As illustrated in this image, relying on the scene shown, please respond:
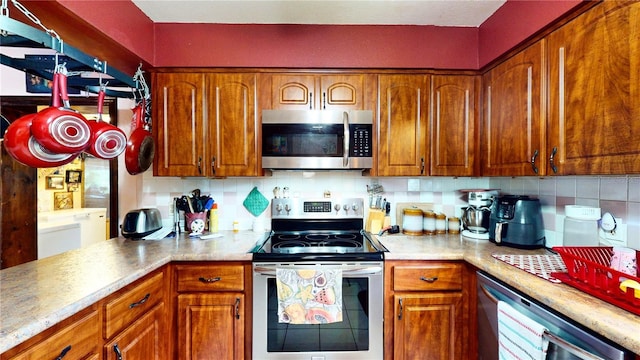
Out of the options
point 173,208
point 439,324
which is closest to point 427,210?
point 439,324

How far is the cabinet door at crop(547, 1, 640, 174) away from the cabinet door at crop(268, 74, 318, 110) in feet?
4.40

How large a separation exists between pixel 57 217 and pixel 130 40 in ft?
10.2

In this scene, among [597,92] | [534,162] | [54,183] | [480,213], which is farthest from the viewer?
[54,183]

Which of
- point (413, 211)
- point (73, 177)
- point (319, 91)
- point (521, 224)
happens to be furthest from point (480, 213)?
point (73, 177)

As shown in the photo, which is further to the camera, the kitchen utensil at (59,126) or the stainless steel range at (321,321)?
the stainless steel range at (321,321)

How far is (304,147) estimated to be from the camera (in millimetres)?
2000

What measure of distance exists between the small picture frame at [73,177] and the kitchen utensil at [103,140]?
3907mm

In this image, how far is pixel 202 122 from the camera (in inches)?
78.6

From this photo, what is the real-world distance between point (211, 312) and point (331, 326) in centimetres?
69

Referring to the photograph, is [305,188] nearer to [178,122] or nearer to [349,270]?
[349,270]

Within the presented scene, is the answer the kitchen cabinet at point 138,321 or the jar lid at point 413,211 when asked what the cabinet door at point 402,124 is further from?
the kitchen cabinet at point 138,321

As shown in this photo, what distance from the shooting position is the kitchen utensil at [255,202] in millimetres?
2295

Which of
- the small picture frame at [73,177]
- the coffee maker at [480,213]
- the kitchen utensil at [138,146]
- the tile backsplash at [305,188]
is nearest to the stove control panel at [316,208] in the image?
the tile backsplash at [305,188]

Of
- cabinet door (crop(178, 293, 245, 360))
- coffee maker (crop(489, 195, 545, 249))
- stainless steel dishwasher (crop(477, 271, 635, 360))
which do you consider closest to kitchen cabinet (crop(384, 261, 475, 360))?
stainless steel dishwasher (crop(477, 271, 635, 360))
